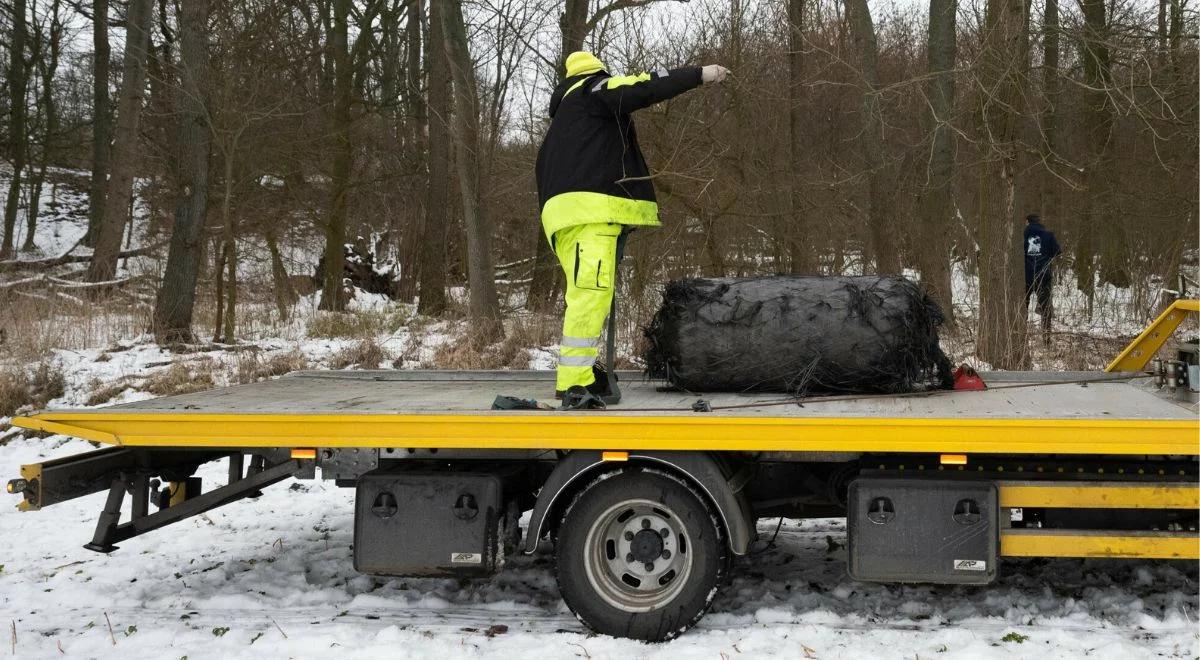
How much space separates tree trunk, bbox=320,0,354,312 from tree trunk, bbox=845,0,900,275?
887cm

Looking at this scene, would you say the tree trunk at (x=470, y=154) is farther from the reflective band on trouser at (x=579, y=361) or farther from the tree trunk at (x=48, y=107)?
the tree trunk at (x=48, y=107)

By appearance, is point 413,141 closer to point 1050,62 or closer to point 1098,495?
point 1050,62

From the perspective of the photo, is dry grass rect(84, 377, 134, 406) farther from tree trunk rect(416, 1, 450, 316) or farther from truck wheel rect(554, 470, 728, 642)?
truck wheel rect(554, 470, 728, 642)

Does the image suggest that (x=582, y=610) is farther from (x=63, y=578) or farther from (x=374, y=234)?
(x=374, y=234)

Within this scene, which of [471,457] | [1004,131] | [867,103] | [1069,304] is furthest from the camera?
[867,103]

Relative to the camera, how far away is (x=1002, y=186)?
9180mm

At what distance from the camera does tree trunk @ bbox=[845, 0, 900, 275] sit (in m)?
13.6

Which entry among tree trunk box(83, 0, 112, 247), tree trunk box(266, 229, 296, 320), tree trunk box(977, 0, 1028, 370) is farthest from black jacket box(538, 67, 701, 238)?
tree trunk box(83, 0, 112, 247)

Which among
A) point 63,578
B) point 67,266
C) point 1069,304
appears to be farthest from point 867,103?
point 67,266

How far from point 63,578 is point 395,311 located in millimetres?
11251

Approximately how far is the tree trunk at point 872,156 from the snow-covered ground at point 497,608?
8.15m

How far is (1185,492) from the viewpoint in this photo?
4.03m

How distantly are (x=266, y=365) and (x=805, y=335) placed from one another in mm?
7159

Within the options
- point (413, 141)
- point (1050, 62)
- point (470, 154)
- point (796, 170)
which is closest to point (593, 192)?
point (470, 154)
